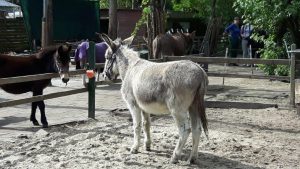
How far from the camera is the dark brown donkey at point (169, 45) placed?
1510 cm

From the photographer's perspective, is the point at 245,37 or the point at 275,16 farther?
the point at 245,37

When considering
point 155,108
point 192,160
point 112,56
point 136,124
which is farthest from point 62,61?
point 192,160

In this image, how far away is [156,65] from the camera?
698 cm

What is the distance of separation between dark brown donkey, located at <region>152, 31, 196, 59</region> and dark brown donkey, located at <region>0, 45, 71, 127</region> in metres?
6.11

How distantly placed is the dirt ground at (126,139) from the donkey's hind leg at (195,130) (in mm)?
123

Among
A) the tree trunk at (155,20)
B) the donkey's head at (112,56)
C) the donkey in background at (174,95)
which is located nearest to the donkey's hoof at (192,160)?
the donkey in background at (174,95)

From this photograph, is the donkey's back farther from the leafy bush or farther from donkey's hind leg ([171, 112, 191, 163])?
the leafy bush

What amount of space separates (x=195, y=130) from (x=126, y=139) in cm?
182

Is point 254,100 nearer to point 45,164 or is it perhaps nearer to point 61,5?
point 45,164

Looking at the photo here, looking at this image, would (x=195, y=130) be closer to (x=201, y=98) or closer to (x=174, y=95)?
(x=201, y=98)

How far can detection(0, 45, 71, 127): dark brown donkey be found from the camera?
9.10m

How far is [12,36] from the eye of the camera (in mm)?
23469

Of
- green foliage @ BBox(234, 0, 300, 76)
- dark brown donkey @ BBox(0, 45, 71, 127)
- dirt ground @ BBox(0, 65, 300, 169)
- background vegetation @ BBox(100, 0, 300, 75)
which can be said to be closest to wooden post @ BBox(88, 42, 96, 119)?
dirt ground @ BBox(0, 65, 300, 169)

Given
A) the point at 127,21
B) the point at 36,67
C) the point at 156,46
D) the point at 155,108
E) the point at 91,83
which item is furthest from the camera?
the point at 127,21
